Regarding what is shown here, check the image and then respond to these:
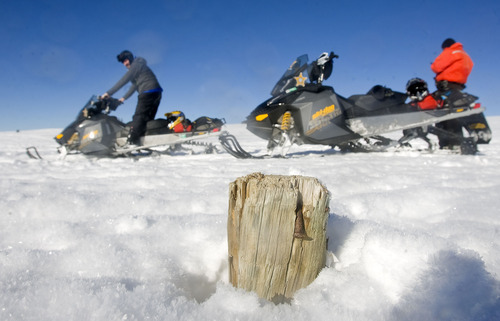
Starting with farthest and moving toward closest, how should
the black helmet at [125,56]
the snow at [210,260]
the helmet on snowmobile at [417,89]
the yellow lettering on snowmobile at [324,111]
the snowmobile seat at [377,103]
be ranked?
the black helmet at [125,56] → the helmet on snowmobile at [417,89] → the snowmobile seat at [377,103] → the yellow lettering on snowmobile at [324,111] → the snow at [210,260]

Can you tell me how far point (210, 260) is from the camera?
1.15 metres

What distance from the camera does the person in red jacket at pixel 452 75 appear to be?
4.61 meters

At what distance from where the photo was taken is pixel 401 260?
0.96 metres

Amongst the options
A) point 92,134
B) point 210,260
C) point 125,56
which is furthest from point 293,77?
point 210,260

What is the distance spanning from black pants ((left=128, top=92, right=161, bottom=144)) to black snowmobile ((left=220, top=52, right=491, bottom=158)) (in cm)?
160

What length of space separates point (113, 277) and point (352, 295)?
773 millimetres

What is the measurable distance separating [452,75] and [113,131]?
5853 mm

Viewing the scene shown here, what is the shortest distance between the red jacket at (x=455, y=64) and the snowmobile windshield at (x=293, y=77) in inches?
88.9

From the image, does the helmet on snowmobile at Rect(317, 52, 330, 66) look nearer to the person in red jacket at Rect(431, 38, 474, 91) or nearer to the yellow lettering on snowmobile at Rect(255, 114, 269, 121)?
the yellow lettering on snowmobile at Rect(255, 114, 269, 121)

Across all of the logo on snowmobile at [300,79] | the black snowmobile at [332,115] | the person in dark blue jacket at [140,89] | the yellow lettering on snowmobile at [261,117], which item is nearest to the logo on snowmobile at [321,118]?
the black snowmobile at [332,115]

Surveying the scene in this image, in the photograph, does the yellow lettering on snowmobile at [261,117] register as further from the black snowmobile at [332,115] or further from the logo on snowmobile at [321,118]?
the logo on snowmobile at [321,118]

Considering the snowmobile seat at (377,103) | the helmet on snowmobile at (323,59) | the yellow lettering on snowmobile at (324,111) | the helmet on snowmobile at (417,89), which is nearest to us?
the yellow lettering on snowmobile at (324,111)

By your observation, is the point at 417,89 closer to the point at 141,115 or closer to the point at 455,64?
the point at 455,64

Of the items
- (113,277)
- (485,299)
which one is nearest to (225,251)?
(113,277)
